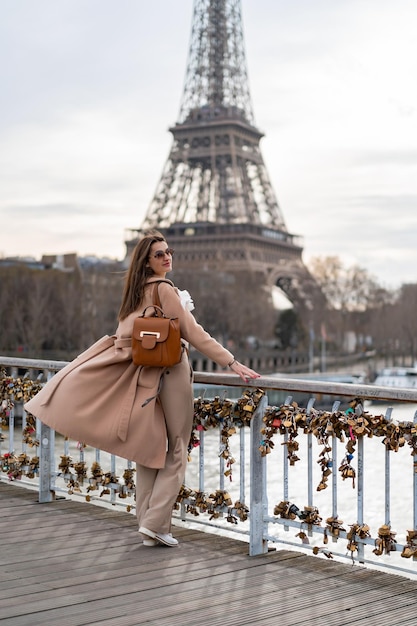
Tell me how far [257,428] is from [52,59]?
108 ft

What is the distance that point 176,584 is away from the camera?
15.3ft

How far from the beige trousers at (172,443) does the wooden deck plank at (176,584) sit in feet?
0.68

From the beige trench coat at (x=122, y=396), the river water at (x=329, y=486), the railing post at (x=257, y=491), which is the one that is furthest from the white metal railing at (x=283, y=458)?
the river water at (x=329, y=486)

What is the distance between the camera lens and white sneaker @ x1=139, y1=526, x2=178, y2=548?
17.5 feet

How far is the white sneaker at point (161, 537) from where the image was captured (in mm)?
5336

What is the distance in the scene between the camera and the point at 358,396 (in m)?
4.84

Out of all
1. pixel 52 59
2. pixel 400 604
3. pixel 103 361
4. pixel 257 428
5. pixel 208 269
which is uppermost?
pixel 52 59

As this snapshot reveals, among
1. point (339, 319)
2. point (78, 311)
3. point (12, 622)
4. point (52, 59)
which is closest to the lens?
point (12, 622)

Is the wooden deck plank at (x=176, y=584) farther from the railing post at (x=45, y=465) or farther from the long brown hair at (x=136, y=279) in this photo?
the long brown hair at (x=136, y=279)

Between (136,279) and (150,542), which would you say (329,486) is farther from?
(136,279)

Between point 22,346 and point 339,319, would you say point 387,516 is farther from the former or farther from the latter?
point 339,319

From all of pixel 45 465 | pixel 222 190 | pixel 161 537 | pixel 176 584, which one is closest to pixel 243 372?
pixel 161 537

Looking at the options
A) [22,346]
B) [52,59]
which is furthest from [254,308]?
[52,59]

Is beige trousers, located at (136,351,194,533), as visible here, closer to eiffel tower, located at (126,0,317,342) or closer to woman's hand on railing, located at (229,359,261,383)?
woman's hand on railing, located at (229,359,261,383)
